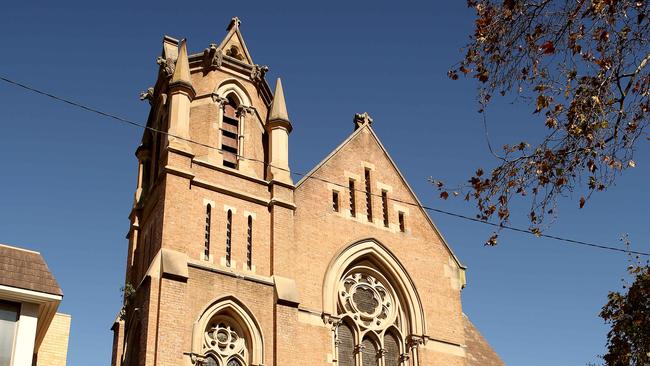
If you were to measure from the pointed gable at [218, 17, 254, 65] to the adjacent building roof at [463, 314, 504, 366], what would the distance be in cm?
1245

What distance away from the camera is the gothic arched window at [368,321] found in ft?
85.0

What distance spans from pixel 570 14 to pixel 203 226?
1513 centimetres

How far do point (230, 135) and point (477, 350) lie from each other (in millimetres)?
11284

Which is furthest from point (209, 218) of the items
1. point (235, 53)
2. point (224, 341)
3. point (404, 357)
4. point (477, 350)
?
point (477, 350)

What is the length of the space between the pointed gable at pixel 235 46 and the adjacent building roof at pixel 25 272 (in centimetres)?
1237

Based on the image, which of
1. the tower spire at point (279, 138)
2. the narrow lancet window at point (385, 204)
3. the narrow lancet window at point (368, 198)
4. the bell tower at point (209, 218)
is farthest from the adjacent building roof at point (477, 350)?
the tower spire at point (279, 138)

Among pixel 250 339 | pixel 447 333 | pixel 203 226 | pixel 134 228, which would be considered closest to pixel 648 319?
pixel 447 333

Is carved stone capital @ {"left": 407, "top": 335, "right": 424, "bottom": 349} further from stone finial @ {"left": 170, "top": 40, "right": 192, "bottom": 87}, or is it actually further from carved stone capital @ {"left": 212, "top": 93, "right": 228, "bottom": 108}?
stone finial @ {"left": 170, "top": 40, "right": 192, "bottom": 87}

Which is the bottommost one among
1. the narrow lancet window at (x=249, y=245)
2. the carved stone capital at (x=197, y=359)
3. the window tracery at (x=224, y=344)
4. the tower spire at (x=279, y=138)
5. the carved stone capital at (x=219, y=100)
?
the carved stone capital at (x=197, y=359)

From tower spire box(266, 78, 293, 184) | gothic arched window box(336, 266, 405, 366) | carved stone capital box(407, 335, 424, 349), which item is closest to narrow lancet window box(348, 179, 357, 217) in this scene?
gothic arched window box(336, 266, 405, 366)

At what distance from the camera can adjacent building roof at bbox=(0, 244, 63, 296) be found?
18625mm

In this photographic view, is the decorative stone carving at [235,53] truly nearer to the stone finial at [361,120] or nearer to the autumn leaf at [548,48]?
the stone finial at [361,120]

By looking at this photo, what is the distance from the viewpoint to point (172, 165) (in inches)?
983

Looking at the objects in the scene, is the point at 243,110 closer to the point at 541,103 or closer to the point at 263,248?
the point at 263,248
